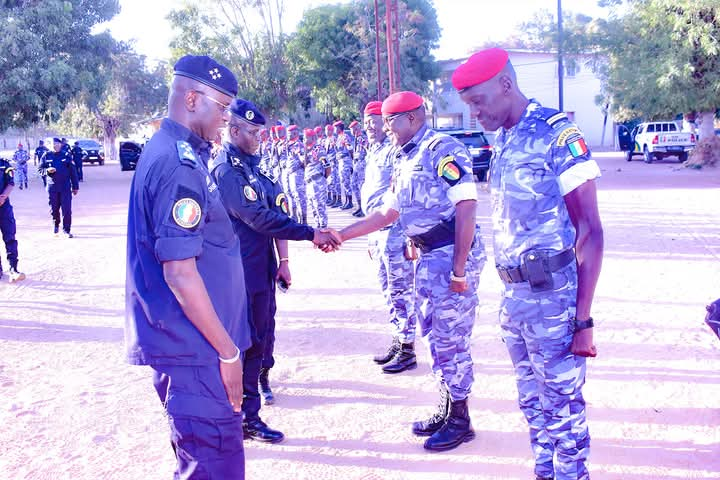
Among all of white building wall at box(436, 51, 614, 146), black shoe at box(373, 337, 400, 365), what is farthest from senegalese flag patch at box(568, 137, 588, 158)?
white building wall at box(436, 51, 614, 146)

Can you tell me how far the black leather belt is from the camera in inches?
101

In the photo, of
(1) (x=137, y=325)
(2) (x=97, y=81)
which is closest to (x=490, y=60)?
(1) (x=137, y=325)

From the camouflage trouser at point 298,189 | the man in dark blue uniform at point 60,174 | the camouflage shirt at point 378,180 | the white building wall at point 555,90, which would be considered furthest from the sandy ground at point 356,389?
the white building wall at point 555,90

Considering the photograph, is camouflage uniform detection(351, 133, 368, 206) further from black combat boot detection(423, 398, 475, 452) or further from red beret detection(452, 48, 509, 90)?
red beret detection(452, 48, 509, 90)

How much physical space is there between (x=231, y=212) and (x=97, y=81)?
27.2 meters

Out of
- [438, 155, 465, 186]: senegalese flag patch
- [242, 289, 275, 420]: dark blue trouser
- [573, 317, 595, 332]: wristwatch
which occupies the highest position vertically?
[438, 155, 465, 186]: senegalese flag patch

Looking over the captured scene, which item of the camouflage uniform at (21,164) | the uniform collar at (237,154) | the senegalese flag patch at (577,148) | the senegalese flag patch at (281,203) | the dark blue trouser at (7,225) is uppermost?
Result: the camouflage uniform at (21,164)

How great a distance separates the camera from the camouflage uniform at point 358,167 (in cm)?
1448

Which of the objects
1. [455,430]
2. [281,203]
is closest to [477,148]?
[281,203]

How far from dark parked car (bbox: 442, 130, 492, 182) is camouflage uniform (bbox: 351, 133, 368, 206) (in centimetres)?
421

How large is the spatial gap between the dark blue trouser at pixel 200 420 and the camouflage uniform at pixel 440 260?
1675 mm

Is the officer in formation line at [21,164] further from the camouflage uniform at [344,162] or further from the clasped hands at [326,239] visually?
the clasped hands at [326,239]

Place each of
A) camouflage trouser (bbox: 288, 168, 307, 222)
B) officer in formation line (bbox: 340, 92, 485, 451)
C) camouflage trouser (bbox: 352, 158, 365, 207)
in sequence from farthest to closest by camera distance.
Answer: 1. camouflage trouser (bbox: 352, 158, 365, 207)
2. camouflage trouser (bbox: 288, 168, 307, 222)
3. officer in formation line (bbox: 340, 92, 485, 451)

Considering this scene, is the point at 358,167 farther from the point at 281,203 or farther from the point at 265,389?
the point at 281,203
